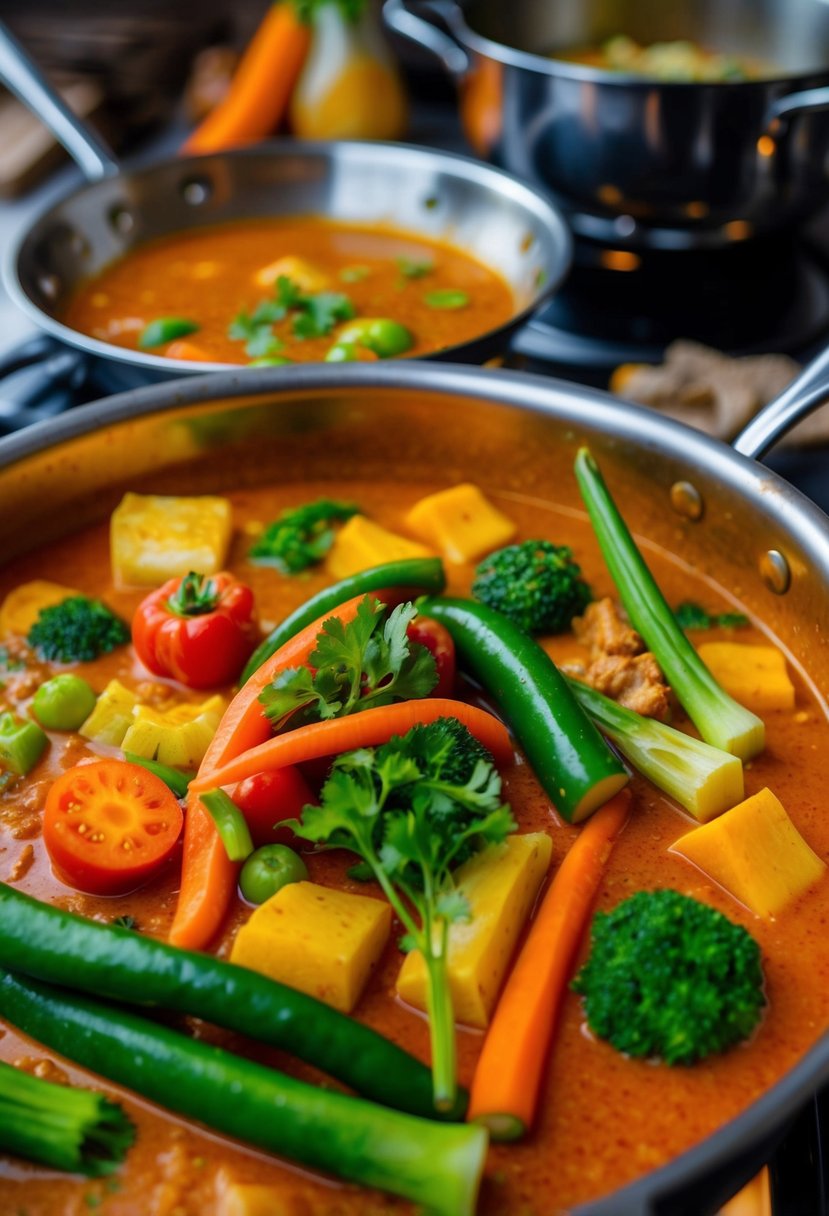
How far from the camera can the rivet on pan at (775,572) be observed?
2311mm

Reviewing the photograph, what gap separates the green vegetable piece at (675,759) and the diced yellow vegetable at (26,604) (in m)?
1.11

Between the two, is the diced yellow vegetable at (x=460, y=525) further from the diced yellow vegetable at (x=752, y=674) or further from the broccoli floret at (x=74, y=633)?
the broccoli floret at (x=74, y=633)

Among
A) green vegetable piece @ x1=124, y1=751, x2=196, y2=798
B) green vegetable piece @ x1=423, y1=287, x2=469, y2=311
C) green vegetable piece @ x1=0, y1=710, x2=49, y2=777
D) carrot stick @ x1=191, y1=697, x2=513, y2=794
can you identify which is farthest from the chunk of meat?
green vegetable piece @ x1=423, y1=287, x2=469, y2=311

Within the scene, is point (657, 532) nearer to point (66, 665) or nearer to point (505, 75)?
point (66, 665)

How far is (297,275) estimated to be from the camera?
3.66 meters

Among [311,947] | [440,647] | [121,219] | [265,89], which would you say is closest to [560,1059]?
[311,947]

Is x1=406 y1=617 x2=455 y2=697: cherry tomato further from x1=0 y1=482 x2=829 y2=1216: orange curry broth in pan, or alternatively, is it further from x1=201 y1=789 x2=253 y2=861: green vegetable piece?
x1=201 y1=789 x2=253 y2=861: green vegetable piece

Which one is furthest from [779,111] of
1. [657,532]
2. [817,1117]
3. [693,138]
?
[817,1117]

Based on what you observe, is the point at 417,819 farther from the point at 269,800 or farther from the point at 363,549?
the point at 363,549

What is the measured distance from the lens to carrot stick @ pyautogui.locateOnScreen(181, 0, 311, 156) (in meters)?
4.52

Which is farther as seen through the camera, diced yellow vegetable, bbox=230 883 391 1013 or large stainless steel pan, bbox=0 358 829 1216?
large stainless steel pan, bbox=0 358 829 1216

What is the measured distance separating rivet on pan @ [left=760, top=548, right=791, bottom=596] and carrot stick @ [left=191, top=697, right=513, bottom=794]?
2.45 feet

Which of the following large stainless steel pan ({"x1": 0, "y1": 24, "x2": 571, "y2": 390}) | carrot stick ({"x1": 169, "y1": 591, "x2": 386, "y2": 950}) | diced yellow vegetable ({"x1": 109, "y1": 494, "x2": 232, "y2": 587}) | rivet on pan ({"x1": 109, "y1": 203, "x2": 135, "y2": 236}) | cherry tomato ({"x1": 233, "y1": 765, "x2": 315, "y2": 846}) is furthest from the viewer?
rivet on pan ({"x1": 109, "y1": 203, "x2": 135, "y2": 236})

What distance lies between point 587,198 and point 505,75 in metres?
0.42
